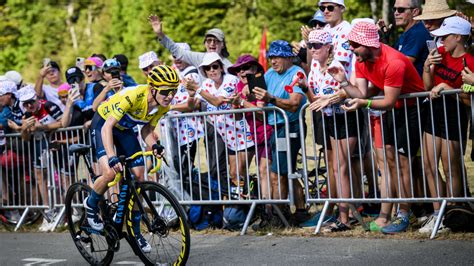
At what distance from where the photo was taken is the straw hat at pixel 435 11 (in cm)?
988

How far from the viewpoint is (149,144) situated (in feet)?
30.8

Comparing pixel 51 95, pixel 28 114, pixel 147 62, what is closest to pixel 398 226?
pixel 147 62

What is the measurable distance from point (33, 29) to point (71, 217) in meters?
56.3

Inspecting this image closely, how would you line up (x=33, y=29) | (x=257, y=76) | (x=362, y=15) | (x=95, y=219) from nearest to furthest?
(x=95, y=219), (x=257, y=76), (x=362, y=15), (x=33, y=29)

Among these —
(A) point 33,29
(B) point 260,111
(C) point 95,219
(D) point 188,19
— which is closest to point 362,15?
(D) point 188,19

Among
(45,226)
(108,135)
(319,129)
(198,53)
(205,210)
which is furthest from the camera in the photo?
(45,226)

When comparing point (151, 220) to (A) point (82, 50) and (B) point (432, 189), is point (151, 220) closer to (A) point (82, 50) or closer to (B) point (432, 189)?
(B) point (432, 189)

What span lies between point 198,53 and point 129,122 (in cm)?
359

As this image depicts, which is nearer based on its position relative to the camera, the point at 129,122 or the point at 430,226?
the point at 129,122

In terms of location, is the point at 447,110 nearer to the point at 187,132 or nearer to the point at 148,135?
the point at 148,135

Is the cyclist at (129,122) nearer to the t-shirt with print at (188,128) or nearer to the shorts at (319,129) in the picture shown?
the shorts at (319,129)

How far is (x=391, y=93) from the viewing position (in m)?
9.42

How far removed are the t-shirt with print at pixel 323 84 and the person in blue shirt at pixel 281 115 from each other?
9.7 inches

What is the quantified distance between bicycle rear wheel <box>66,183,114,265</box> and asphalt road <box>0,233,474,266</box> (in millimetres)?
211
